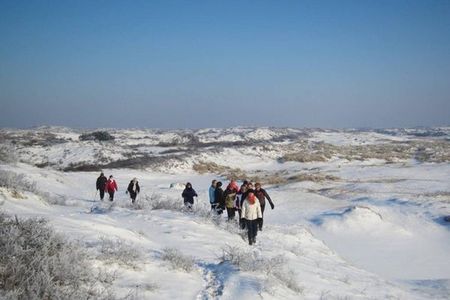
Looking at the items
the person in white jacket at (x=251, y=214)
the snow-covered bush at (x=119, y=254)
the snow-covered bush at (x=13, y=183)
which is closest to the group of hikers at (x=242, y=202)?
the person in white jacket at (x=251, y=214)

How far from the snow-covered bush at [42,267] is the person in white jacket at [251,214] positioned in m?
5.64

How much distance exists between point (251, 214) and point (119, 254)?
193 inches

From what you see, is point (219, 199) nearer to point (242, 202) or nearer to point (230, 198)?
point (230, 198)

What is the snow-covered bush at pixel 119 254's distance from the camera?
6.98m

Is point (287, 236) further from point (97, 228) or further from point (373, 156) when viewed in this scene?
point (373, 156)

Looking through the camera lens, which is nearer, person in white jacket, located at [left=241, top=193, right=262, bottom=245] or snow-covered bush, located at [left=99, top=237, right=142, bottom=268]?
snow-covered bush, located at [left=99, top=237, right=142, bottom=268]

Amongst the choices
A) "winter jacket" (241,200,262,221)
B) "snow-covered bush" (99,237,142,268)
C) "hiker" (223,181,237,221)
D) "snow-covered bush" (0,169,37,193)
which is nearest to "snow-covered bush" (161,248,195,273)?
"snow-covered bush" (99,237,142,268)

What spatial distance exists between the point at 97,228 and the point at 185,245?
1.93m

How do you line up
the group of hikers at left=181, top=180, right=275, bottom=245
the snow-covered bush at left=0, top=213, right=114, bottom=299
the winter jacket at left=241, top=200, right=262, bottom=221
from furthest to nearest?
the group of hikers at left=181, top=180, right=275, bottom=245 → the winter jacket at left=241, top=200, right=262, bottom=221 → the snow-covered bush at left=0, top=213, right=114, bottom=299

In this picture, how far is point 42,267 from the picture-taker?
532cm

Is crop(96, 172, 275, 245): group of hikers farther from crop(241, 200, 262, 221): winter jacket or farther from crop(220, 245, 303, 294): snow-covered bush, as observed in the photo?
crop(220, 245, 303, 294): snow-covered bush

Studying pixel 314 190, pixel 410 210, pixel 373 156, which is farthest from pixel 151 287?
pixel 373 156

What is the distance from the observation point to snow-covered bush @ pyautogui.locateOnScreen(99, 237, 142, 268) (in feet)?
22.9

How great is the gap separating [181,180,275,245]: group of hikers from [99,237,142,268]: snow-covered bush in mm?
4561
